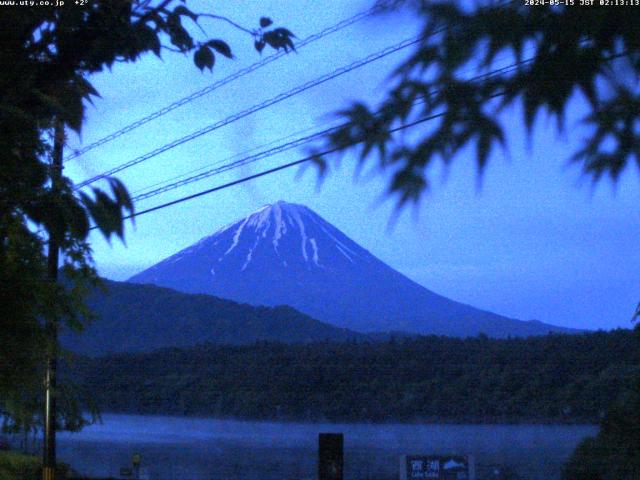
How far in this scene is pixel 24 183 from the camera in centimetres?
488

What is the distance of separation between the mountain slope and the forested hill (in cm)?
111

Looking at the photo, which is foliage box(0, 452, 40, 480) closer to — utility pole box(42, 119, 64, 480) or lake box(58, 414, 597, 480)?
utility pole box(42, 119, 64, 480)

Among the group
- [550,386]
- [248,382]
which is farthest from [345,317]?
[550,386]

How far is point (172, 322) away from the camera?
16516mm

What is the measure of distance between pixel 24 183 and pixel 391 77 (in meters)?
2.58

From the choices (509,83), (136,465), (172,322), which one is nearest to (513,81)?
(509,83)

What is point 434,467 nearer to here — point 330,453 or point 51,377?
point 330,453

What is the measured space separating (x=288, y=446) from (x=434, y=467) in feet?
9.42

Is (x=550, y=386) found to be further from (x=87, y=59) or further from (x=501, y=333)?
(x=87, y=59)

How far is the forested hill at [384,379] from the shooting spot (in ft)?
33.8

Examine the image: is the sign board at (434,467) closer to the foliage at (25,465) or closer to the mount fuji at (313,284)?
the mount fuji at (313,284)

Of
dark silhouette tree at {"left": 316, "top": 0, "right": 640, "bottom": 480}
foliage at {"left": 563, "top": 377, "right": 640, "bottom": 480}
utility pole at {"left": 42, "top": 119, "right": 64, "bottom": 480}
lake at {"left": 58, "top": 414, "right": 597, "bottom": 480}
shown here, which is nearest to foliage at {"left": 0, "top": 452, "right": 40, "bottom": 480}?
utility pole at {"left": 42, "top": 119, "right": 64, "bottom": 480}

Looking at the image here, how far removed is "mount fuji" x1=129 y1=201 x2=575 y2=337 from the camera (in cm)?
1241

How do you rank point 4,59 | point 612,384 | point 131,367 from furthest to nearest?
point 131,367 → point 612,384 → point 4,59
